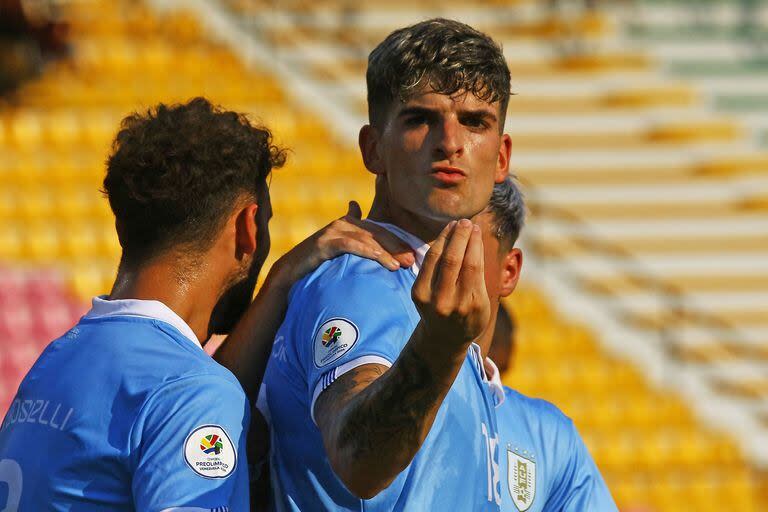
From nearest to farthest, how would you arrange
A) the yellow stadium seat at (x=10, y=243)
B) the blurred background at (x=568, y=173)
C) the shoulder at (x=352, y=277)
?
the shoulder at (x=352, y=277), the blurred background at (x=568, y=173), the yellow stadium seat at (x=10, y=243)

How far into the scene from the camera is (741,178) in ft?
51.3

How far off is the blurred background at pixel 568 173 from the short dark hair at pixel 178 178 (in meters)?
6.71

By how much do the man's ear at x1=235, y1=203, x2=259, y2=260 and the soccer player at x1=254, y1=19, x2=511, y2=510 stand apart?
0.16 metres

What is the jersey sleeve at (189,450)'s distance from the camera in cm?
264

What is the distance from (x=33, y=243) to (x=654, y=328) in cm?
585

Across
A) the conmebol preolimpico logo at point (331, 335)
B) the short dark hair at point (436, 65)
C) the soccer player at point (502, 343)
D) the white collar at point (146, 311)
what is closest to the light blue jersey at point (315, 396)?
the conmebol preolimpico logo at point (331, 335)

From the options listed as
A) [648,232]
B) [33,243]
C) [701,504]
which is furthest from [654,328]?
[33,243]

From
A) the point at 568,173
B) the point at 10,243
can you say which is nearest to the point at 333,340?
the point at 10,243

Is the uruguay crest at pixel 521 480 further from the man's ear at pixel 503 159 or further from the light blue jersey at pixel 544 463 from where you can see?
the man's ear at pixel 503 159

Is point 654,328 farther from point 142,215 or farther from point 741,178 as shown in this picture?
point 142,215

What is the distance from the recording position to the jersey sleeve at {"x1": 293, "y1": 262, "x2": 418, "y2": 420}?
2.65m

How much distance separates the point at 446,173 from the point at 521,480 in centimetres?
98

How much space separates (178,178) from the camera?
3.01m

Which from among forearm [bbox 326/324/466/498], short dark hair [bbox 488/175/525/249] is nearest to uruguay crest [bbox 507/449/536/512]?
short dark hair [bbox 488/175/525/249]
